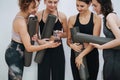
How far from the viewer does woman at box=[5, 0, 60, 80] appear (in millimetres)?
1904

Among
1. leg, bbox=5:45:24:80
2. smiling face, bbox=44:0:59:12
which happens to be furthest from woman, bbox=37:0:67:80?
leg, bbox=5:45:24:80

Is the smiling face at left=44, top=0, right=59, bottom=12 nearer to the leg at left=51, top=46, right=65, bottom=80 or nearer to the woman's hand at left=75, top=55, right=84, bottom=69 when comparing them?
the leg at left=51, top=46, right=65, bottom=80

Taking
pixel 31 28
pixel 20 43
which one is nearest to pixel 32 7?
pixel 31 28

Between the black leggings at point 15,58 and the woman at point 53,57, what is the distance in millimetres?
251

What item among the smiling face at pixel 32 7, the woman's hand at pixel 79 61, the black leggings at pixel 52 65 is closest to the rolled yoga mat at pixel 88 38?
the woman's hand at pixel 79 61

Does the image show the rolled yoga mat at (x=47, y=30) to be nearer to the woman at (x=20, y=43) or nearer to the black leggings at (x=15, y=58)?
the woman at (x=20, y=43)

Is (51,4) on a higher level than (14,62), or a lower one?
higher

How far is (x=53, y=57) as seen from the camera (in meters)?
2.16

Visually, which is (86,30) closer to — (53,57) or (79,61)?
(79,61)

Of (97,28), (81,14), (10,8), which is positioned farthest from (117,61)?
(10,8)

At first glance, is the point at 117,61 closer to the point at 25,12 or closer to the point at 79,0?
the point at 79,0

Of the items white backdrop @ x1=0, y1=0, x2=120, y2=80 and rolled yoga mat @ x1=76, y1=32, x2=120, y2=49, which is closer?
rolled yoga mat @ x1=76, y1=32, x2=120, y2=49

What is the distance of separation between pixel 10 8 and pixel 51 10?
1.67 ft

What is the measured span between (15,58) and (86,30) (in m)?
0.63
